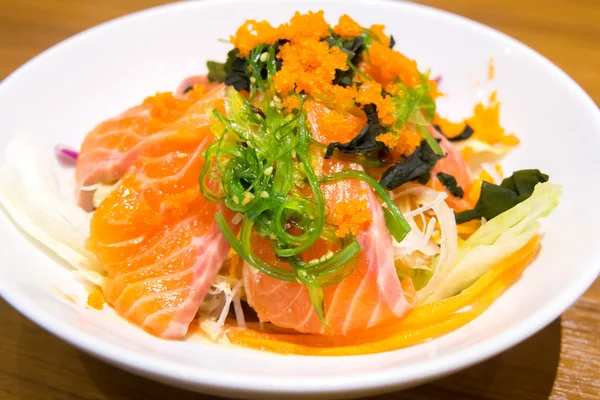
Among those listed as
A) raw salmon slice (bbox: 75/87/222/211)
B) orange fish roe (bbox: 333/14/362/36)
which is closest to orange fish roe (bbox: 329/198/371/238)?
orange fish roe (bbox: 333/14/362/36)

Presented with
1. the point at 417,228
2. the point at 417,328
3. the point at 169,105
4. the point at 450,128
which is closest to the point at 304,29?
the point at 169,105

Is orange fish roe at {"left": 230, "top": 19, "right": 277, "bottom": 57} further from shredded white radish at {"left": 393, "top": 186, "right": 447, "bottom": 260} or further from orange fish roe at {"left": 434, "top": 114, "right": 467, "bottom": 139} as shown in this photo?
orange fish roe at {"left": 434, "top": 114, "right": 467, "bottom": 139}

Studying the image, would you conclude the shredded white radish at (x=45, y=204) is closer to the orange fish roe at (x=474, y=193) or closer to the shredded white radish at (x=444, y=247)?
the shredded white radish at (x=444, y=247)

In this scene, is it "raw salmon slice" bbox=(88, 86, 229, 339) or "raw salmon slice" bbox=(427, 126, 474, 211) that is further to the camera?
"raw salmon slice" bbox=(427, 126, 474, 211)

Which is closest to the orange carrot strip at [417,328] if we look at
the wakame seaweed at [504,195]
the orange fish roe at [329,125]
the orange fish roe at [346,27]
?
the wakame seaweed at [504,195]

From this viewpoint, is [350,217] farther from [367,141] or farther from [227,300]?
[227,300]
